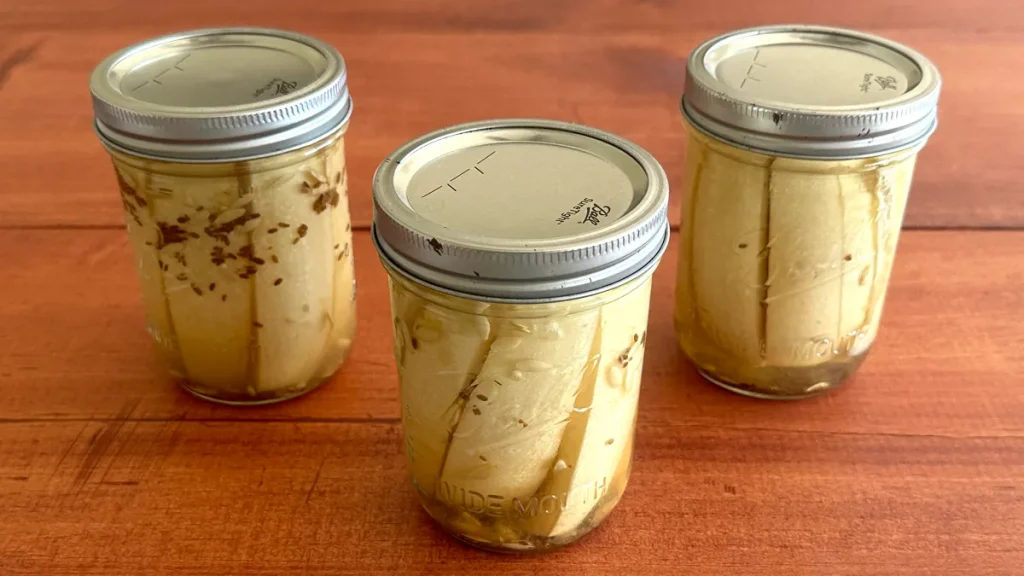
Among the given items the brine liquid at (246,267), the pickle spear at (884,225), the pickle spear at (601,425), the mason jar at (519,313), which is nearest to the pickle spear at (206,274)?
the brine liquid at (246,267)

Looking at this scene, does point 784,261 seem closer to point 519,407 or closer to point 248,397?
point 519,407

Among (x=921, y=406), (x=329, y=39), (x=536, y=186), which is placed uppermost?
(x=536, y=186)

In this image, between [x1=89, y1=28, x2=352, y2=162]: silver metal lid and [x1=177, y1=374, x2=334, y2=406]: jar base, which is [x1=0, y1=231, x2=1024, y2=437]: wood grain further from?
[x1=89, y1=28, x2=352, y2=162]: silver metal lid

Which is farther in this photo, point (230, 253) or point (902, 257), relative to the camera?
point (902, 257)

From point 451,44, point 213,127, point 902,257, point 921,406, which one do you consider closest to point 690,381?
point 921,406

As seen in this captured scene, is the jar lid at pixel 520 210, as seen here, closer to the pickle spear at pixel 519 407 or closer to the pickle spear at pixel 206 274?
the pickle spear at pixel 519 407

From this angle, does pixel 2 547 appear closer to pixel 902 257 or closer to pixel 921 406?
pixel 921 406

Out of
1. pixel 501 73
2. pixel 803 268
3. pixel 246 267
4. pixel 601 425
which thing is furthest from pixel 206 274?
pixel 501 73
